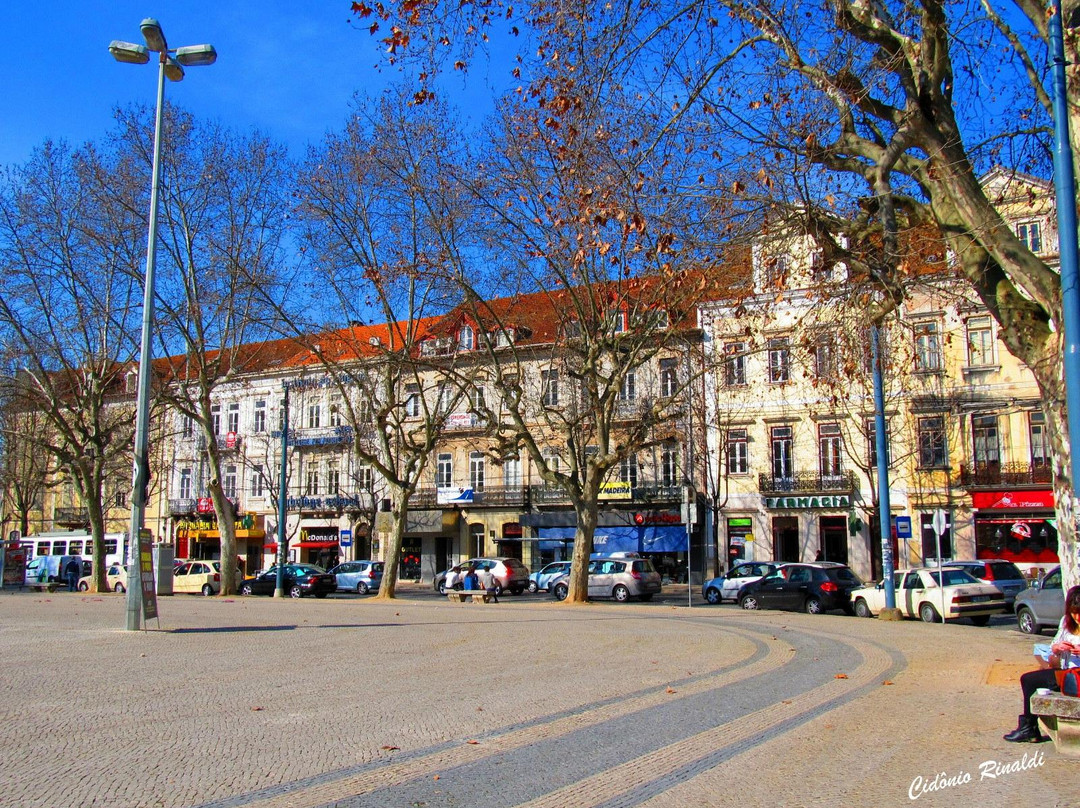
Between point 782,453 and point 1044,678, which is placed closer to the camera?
point 1044,678

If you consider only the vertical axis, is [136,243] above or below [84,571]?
above

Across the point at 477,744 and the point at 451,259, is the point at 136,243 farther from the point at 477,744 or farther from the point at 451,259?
the point at 477,744

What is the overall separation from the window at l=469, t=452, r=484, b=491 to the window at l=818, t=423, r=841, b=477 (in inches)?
725

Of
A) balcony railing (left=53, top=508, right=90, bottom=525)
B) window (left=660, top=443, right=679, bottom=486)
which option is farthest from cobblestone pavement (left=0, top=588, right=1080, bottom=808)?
balcony railing (left=53, top=508, right=90, bottom=525)

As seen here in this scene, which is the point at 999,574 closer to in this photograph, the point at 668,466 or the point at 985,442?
the point at 985,442

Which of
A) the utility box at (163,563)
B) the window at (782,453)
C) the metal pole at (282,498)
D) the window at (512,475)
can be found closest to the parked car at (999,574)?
the window at (782,453)

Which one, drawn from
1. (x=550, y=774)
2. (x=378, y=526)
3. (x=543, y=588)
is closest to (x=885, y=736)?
(x=550, y=774)

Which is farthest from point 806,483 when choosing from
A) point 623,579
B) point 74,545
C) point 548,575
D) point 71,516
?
point 71,516

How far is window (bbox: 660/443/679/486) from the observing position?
45.3 metres

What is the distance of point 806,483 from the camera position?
40.8m

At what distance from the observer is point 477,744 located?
7.39 m

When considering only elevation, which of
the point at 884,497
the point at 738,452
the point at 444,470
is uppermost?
the point at 738,452

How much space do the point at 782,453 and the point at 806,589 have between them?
54.0 feet

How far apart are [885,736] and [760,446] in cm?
3524
